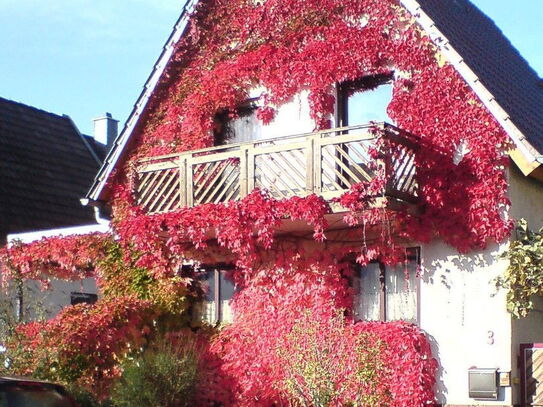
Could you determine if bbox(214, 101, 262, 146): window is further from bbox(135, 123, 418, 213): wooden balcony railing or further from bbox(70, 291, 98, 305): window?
bbox(70, 291, 98, 305): window

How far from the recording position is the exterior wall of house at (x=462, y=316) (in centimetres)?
1559

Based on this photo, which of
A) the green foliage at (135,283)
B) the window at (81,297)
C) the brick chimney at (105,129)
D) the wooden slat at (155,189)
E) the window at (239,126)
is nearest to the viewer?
the wooden slat at (155,189)

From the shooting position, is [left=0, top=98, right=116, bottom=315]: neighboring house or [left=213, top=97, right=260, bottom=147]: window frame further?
[left=0, top=98, right=116, bottom=315]: neighboring house

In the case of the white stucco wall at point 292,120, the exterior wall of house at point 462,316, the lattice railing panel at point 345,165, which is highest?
the white stucco wall at point 292,120

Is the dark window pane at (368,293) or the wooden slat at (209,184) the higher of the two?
the wooden slat at (209,184)

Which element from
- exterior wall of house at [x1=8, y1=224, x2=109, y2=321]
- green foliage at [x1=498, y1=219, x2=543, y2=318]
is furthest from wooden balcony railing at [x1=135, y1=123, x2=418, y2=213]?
exterior wall of house at [x1=8, y1=224, x2=109, y2=321]

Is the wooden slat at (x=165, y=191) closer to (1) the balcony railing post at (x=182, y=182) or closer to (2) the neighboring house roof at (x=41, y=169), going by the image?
(1) the balcony railing post at (x=182, y=182)

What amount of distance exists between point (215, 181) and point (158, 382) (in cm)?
343

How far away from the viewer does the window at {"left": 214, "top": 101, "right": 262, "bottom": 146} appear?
18.8 m

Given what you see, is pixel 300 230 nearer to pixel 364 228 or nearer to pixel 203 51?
pixel 364 228

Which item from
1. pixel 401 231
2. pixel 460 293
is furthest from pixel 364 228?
pixel 460 293

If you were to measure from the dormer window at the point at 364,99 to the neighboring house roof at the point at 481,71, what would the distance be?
1.32 metres

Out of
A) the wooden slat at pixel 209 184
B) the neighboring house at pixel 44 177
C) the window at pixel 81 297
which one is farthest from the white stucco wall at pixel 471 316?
the window at pixel 81 297

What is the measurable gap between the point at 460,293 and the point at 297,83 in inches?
180
